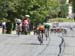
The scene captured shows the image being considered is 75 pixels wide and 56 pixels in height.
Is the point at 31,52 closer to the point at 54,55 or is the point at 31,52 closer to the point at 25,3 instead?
the point at 54,55

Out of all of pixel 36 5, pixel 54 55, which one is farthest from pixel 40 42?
pixel 36 5

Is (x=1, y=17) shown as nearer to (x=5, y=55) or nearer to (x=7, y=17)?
(x=7, y=17)

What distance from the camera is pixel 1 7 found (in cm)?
4369

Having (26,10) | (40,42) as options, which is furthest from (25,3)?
(40,42)

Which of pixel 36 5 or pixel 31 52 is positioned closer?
pixel 31 52

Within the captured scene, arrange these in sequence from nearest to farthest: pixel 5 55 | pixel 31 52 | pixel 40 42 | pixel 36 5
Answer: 1. pixel 5 55
2. pixel 31 52
3. pixel 40 42
4. pixel 36 5

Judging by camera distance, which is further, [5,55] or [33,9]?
[33,9]

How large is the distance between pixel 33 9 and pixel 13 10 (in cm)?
423

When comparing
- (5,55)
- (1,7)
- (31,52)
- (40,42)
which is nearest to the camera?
(5,55)

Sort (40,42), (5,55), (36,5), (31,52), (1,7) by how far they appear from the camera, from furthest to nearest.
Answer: (36,5)
(1,7)
(40,42)
(31,52)
(5,55)

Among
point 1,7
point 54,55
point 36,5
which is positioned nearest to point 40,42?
point 54,55

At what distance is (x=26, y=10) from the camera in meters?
46.1

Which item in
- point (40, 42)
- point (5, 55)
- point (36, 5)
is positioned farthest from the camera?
point (36, 5)

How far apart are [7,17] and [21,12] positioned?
1669 millimetres
